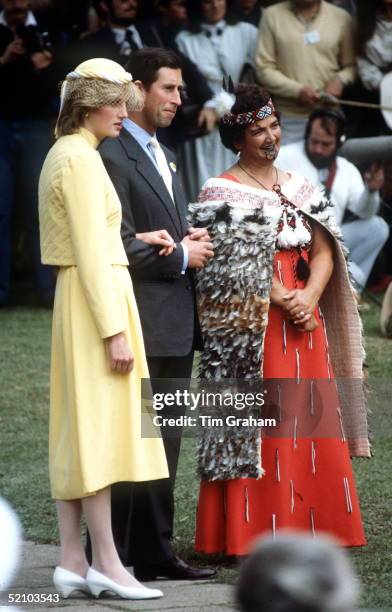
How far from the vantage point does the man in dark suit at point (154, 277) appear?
4.61 metres

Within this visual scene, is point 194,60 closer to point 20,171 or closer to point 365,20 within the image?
point 365,20

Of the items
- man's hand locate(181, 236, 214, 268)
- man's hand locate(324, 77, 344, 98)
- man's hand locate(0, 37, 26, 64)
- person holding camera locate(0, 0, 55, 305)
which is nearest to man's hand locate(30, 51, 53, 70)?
person holding camera locate(0, 0, 55, 305)

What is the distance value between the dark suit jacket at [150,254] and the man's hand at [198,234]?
7cm

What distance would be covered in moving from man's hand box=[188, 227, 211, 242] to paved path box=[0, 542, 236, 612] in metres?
1.26

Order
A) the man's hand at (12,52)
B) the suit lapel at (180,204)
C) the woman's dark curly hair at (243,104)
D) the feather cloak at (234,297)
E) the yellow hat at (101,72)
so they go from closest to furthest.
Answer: the yellow hat at (101,72), the suit lapel at (180,204), the feather cloak at (234,297), the woman's dark curly hair at (243,104), the man's hand at (12,52)

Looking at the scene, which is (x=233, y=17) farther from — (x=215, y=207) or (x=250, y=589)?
(x=250, y=589)

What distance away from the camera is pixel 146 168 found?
466 centimetres

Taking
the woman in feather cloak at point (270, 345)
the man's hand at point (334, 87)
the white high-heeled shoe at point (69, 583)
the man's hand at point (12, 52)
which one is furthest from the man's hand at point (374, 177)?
the white high-heeled shoe at point (69, 583)

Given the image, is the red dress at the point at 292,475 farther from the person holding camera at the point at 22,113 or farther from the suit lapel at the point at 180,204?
the person holding camera at the point at 22,113

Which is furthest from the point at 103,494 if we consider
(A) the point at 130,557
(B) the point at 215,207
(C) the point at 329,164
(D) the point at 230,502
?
(C) the point at 329,164

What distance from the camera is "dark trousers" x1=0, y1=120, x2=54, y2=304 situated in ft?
37.2

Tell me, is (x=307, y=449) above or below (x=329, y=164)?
below

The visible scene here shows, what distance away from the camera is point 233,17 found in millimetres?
11586

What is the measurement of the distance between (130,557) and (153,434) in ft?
2.05
